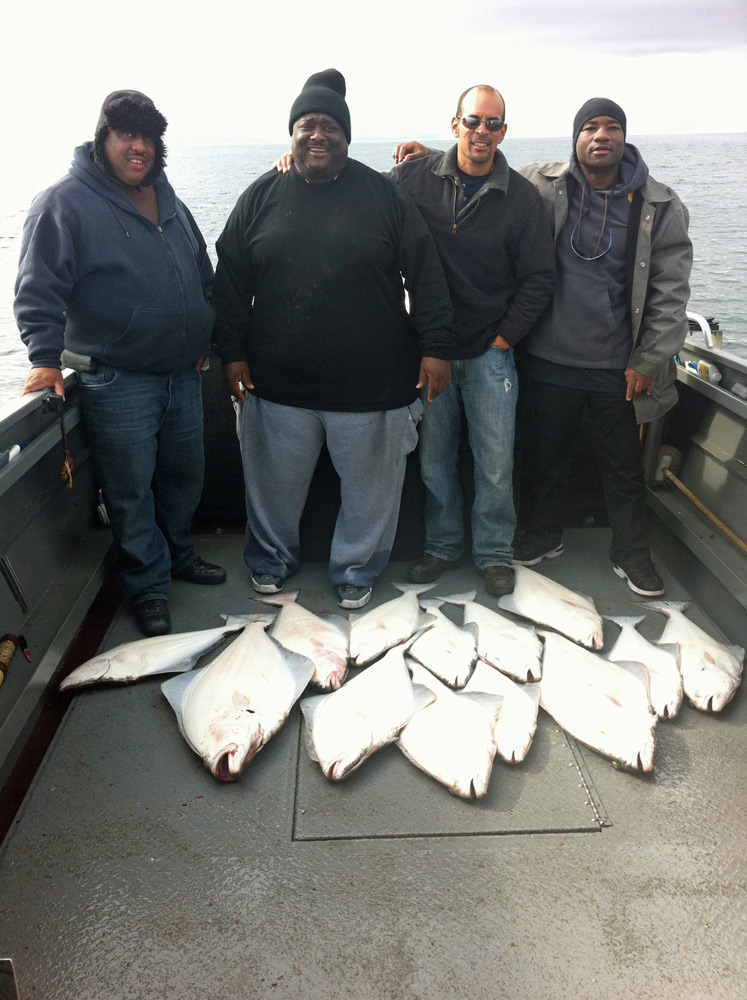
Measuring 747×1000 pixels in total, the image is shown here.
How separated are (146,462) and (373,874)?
1.76m

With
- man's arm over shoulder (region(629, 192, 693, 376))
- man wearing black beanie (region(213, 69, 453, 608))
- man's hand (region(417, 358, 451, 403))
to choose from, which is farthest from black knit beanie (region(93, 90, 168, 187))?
man's arm over shoulder (region(629, 192, 693, 376))

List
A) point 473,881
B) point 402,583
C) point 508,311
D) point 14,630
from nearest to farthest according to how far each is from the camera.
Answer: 1. point 473,881
2. point 14,630
3. point 508,311
4. point 402,583

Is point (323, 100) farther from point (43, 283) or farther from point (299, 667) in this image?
point (299, 667)

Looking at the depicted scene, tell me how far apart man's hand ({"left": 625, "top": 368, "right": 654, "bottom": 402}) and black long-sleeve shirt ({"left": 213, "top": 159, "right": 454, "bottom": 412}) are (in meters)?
0.76

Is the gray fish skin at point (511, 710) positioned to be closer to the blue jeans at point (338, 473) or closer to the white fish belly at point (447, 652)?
the white fish belly at point (447, 652)

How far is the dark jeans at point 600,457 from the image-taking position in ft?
10.6

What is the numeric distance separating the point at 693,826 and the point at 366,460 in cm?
173

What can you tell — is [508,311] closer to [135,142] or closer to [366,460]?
[366,460]

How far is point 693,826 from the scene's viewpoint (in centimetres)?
212

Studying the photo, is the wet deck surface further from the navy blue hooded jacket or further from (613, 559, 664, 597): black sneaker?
the navy blue hooded jacket

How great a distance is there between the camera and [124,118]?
8.48 feet

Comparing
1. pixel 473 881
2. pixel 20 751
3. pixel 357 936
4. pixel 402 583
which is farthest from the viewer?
pixel 402 583

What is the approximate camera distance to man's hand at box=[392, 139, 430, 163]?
314 cm

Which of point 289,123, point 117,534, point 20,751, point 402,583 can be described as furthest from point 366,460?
point 20,751
